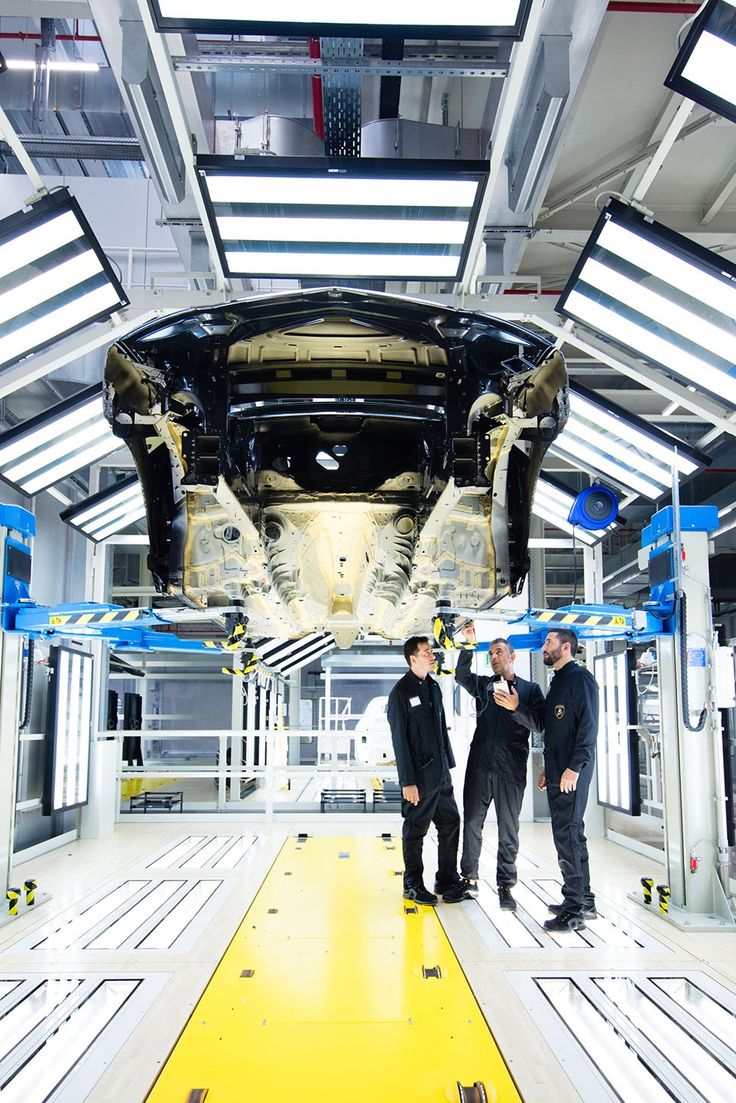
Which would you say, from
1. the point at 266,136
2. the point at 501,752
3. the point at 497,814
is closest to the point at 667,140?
the point at 266,136

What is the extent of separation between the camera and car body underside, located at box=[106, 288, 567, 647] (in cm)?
318

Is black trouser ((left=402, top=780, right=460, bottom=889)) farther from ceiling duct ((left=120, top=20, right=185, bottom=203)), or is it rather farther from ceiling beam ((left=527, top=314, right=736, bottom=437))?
ceiling duct ((left=120, top=20, right=185, bottom=203))

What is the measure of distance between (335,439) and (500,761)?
7.64 ft

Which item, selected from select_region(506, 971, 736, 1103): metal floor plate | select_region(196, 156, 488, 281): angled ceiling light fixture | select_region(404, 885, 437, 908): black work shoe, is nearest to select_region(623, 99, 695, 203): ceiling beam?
select_region(196, 156, 488, 281): angled ceiling light fixture

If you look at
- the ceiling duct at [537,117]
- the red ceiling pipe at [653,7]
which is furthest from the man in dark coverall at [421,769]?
the red ceiling pipe at [653,7]

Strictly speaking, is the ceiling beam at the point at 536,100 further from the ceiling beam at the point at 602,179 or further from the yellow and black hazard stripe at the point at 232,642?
the yellow and black hazard stripe at the point at 232,642

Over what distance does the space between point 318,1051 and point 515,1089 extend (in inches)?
27.9

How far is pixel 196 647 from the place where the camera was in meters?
6.11

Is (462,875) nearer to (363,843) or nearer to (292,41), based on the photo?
(363,843)

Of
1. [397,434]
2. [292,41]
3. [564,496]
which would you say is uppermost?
[292,41]

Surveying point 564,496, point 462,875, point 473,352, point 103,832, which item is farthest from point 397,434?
point 103,832

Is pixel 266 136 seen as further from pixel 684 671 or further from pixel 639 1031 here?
pixel 639 1031

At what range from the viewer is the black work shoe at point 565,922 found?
4465 mm

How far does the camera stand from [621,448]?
6777 millimetres
